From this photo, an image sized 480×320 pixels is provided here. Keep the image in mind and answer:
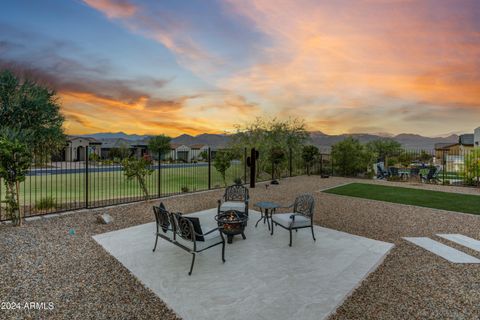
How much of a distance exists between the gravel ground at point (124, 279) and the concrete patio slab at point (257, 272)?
0.61 feet

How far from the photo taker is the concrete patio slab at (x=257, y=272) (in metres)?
2.71

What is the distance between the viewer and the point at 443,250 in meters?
4.43

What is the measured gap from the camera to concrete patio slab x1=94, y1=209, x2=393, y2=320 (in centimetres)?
271

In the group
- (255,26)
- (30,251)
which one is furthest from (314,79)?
(30,251)

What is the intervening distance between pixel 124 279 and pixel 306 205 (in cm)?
354

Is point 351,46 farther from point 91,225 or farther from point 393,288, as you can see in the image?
point 91,225

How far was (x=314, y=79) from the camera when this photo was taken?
40.9ft

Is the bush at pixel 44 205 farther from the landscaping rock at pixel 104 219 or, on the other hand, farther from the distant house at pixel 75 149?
the distant house at pixel 75 149

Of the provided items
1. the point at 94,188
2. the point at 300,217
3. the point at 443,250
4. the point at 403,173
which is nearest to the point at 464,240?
the point at 443,250

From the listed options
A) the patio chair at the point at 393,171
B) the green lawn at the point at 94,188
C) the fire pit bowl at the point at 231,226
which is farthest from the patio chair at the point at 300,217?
the patio chair at the point at 393,171

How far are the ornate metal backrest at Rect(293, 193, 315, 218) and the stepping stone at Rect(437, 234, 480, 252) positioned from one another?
3099 mm

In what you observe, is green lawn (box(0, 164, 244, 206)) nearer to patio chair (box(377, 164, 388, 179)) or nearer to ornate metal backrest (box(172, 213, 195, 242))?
ornate metal backrest (box(172, 213, 195, 242))

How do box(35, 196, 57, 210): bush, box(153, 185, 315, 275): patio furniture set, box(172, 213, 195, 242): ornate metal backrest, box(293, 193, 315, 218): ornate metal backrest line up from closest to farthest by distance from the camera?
box(172, 213, 195, 242): ornate metal backrest, box(153, 185, 315, 275): patio furniture set, box(293, 193, 315, 218): ornate metal backrest, box(35, 196, 57, 210): bush

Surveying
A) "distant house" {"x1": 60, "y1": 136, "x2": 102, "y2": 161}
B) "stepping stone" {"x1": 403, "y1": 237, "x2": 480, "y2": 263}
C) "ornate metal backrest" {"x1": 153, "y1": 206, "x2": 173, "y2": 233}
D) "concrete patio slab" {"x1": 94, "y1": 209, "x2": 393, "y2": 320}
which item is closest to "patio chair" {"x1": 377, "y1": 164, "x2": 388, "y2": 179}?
"stepping stone" {"x1": 403, "y1": 237, "x2": 480, "y2": 263}
